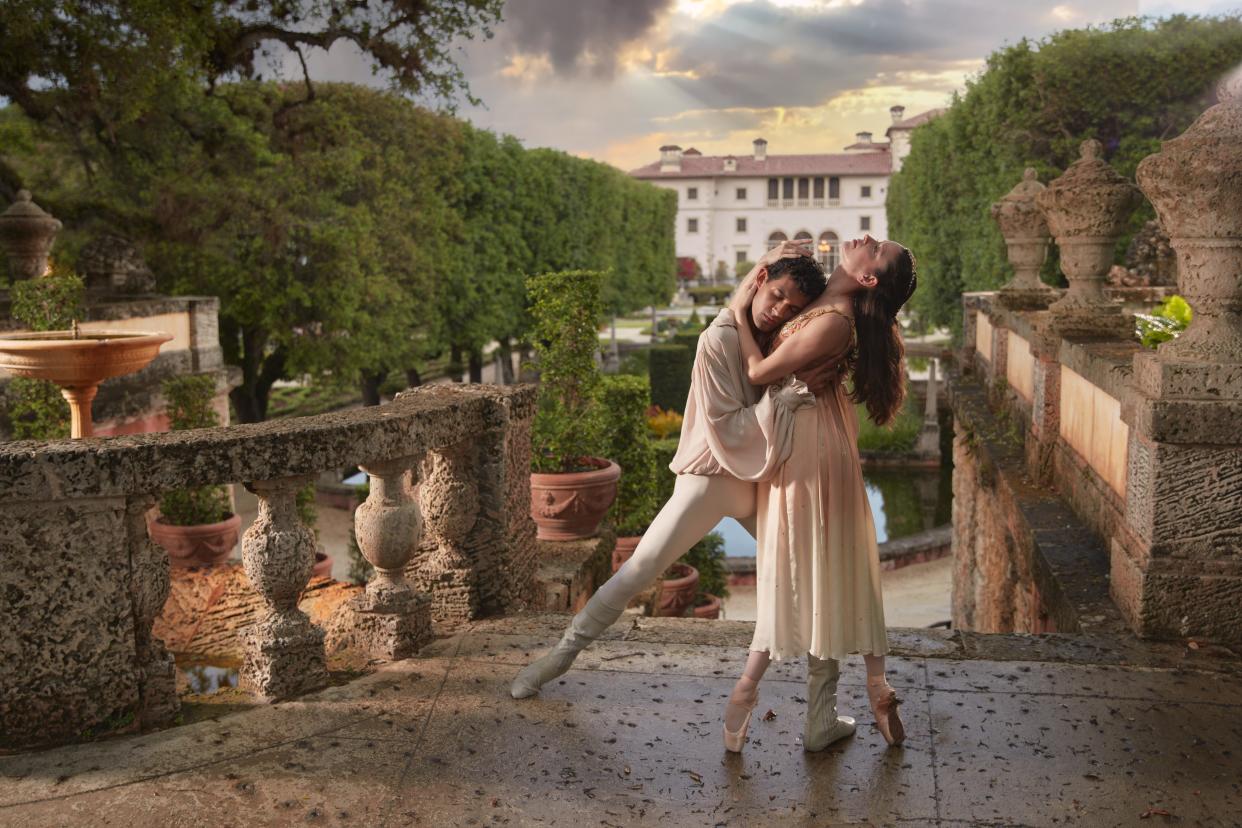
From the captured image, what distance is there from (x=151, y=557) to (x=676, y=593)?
5.82m

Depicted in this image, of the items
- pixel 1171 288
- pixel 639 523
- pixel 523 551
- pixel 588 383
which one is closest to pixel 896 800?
pixel 523 551

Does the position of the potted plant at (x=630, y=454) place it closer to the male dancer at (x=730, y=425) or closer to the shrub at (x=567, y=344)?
the shrub at (x=567, y=344)

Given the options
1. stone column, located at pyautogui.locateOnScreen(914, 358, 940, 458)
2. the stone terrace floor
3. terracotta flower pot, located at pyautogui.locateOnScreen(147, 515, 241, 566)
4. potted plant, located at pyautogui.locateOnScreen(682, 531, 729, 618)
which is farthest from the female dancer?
stone column, located at pyautogui.locateOnScreen(914, 358, 940, 458)

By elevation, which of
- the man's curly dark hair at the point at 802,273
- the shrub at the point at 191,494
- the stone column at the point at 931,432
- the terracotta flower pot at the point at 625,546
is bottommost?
the stone column at the point at 931,432

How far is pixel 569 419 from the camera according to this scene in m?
6.74

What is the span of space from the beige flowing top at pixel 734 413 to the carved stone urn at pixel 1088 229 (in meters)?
4.00

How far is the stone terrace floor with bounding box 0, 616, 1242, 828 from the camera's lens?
9.82 feet

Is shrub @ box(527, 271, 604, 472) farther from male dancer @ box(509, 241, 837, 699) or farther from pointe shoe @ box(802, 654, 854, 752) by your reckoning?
pointe shoe @ box(802, 654, 854, 752)

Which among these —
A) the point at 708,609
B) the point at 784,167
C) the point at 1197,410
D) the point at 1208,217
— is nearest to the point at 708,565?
the point at 708,609

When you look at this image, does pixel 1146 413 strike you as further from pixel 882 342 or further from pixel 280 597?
pixel 280 597

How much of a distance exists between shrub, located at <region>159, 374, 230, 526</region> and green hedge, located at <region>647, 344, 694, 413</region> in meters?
19.9

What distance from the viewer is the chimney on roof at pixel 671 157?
257 ft

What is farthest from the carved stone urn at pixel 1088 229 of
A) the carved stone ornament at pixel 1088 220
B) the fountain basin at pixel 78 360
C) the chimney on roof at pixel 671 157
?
the chimney on roof at pixel 671 157

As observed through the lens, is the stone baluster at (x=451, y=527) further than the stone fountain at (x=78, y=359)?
No
